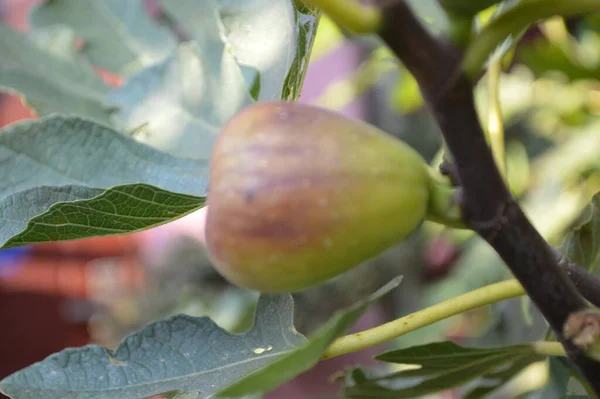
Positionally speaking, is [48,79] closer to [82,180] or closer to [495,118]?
[82,180]

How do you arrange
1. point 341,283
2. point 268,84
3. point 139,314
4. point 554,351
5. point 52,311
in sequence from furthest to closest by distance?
point 52,311, point 139,314, point 341,283, point 268,84, point 554,351

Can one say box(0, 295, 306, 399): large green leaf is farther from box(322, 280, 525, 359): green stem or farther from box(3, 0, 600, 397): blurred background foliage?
box(3, 0, 600, 397): blurred background foliage

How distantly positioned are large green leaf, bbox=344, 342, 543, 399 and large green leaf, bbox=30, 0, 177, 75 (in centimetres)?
56

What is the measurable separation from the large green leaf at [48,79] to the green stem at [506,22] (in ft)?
1.88

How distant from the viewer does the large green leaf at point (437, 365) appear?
18.4 inches

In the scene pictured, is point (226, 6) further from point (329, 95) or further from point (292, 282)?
point (329, 95)

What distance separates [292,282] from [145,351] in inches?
9.5

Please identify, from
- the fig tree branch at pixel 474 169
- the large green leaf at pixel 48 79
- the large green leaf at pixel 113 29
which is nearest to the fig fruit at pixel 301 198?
the fig tree branch at pixel 474 169

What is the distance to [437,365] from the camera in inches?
19.4

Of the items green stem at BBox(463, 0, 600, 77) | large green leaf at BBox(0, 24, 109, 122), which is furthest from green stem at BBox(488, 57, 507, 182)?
large green leaf at BBox(0, 24, 109, 122)

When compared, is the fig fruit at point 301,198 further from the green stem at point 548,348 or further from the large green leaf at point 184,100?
the large green leaf at point 184,100

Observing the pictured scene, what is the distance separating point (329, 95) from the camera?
5.22 feet

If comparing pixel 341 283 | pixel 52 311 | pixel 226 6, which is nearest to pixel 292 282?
pixel 226 6

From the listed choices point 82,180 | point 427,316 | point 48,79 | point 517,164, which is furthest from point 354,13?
point 517,164
